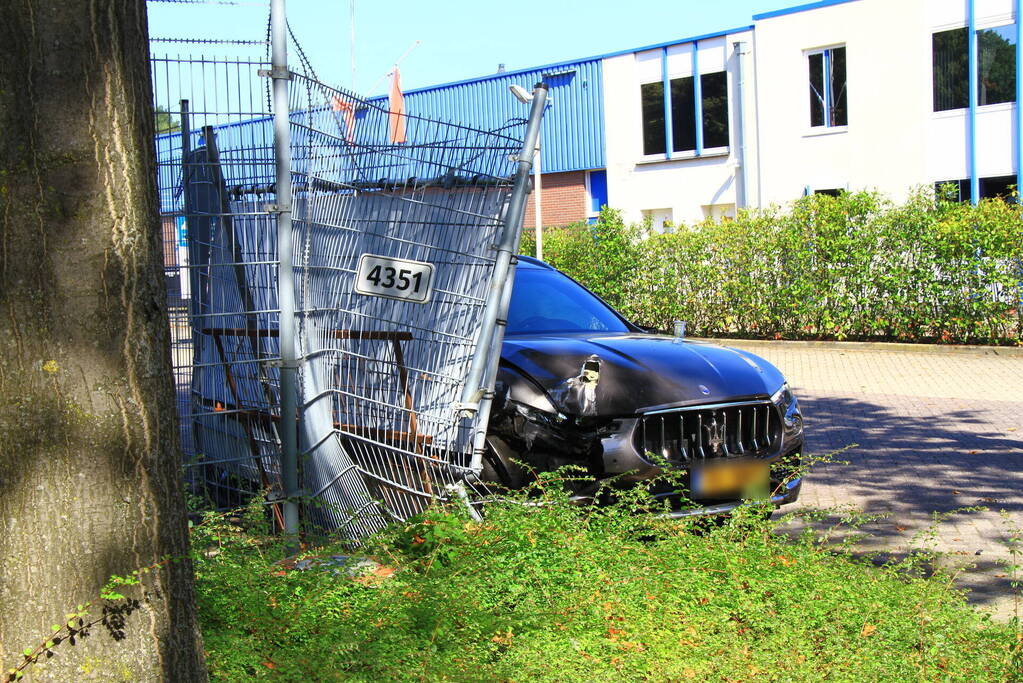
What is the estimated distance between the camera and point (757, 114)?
1022 inches

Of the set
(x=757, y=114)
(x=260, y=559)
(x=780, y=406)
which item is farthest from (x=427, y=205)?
(x=757, y=114)

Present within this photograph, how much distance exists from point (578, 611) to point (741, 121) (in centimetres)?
2432

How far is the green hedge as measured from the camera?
603 inches

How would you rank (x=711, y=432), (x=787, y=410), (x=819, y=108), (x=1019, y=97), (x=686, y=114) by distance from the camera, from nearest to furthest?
(x=711, y=432), (x=787, y=410), (x=1019, y=97), (x=819, y=108), (x=686, y=114)

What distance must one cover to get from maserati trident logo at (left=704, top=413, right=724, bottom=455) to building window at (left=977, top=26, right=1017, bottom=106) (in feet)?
69.0

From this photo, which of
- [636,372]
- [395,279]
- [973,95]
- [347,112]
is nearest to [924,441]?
[636,372]

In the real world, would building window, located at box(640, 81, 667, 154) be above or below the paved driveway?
above

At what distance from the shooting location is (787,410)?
5895mm

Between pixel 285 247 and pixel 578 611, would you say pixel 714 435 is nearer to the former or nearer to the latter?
pixel 578 611

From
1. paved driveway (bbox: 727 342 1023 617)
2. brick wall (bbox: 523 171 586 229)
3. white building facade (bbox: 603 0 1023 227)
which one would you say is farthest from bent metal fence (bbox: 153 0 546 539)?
brick wall (bbox: 523 171 586 229)

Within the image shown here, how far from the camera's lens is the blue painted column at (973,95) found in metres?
22.7

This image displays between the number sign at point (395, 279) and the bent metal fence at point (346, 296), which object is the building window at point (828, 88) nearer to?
the bent metal fence at point (346, 296)

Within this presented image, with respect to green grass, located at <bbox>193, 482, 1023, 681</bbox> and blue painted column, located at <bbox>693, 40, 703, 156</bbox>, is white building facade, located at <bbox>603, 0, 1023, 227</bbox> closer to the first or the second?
blue painted column, located at <bbox>693, 40, 703, 156</bbox>

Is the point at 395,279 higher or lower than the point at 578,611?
higher
